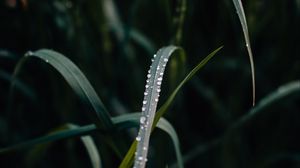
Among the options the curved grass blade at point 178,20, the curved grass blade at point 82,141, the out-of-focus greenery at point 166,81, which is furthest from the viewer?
the out-of-focus greenery at point 166,81

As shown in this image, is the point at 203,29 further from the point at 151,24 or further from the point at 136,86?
the point at 136,86

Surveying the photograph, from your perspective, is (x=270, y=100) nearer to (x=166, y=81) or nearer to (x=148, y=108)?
(x=166, y=81)

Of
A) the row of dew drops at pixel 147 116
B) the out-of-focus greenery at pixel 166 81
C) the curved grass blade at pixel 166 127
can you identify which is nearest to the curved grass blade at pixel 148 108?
the row of dew drops at pixel 147 116

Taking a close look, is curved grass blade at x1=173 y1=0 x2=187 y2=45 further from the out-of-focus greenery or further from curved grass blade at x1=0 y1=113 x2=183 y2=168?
curved grass blade at x1=0 y1=113 x2=183 y2=168

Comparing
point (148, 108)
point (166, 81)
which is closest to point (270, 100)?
point (166, 81)

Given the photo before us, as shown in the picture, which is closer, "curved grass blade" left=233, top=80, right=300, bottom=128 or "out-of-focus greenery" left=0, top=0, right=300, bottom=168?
"curved grass blade" left=233, top=80, right=300, bottom=128

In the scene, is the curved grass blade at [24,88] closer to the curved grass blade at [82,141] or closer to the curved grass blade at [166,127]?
the curved grass blade at [82,141]

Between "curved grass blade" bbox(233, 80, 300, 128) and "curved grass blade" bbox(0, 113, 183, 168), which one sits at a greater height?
"curved grass blade" bbox(233, 80, 300, 128)

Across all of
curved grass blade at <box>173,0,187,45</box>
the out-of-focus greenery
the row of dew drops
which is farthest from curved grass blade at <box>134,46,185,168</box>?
the out-of-focus greenery

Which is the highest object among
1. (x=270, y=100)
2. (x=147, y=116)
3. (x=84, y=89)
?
(x=270, y=100)
